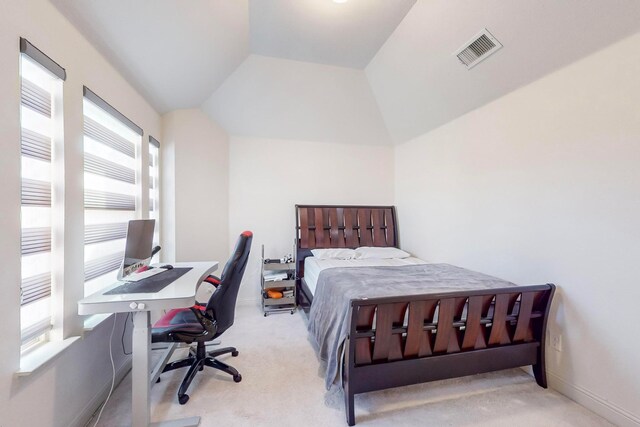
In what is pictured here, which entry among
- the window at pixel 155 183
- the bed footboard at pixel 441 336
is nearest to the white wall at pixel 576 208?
the bed footboard at pixel 441 336

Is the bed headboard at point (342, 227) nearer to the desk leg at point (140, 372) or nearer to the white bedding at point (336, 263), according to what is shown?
the white bedding at point (336, 263)

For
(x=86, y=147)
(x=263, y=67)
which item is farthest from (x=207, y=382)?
(x=263, y=67)

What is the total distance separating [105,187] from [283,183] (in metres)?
2.13

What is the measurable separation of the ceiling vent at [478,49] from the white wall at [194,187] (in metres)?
2.95

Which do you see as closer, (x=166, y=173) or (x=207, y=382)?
(x=207, y=382)

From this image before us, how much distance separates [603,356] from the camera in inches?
66.8

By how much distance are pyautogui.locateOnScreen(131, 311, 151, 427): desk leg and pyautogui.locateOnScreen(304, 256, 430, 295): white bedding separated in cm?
160

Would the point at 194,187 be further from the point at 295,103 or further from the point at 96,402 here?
the point at 96,402

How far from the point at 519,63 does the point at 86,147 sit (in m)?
3.38

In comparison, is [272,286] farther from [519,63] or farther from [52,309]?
[519,63]

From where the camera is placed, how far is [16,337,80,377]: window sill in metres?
1.17

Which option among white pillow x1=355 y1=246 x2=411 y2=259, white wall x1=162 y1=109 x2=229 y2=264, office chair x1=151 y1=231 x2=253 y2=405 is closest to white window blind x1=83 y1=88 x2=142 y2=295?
office chair x1=151 y1=231 x2=253 y2=405

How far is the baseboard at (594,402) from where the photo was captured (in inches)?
62.6

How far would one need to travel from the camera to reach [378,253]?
342 cm
